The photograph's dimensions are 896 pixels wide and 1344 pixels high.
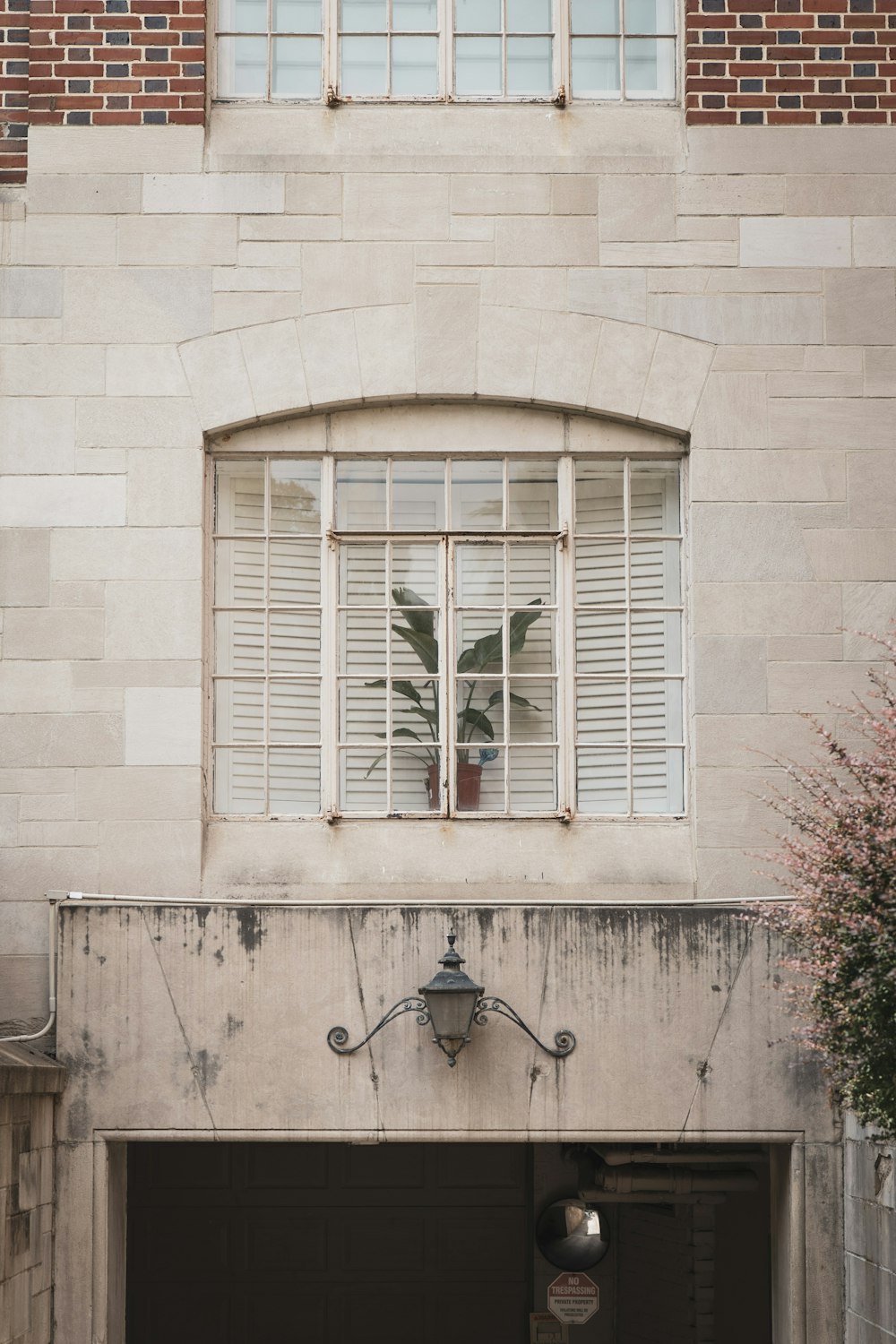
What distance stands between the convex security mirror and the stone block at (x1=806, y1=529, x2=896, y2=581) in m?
6.14

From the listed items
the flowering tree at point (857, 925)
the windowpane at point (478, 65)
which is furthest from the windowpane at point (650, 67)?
the flowering tree at point (857, 925)

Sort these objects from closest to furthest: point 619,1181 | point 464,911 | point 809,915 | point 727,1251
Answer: point 809,915 < point 464,911 < point 619,1181 < point 727,1251

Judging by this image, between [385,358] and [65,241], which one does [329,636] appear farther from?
[65,241]

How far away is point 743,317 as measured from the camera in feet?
29.7

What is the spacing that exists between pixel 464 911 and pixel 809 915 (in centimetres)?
221

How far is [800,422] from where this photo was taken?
8.99 meters

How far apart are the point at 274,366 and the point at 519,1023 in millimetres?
3580

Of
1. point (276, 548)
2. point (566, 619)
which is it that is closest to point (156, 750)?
point (276, 548)

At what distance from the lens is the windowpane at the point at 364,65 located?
936 cm

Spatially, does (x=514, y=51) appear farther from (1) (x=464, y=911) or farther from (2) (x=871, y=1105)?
(2) (x=871, y=1105)

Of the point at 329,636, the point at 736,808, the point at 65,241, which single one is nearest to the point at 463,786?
the point at 329,636

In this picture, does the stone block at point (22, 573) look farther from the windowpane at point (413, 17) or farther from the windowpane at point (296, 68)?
the windowpane at point (413, 17)

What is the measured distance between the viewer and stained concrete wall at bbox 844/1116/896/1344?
25.0 feet

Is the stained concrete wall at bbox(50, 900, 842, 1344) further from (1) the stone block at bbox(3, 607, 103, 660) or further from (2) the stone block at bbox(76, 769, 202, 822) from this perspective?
(1) the stone block at bbox(3, 607, 103, 660)
